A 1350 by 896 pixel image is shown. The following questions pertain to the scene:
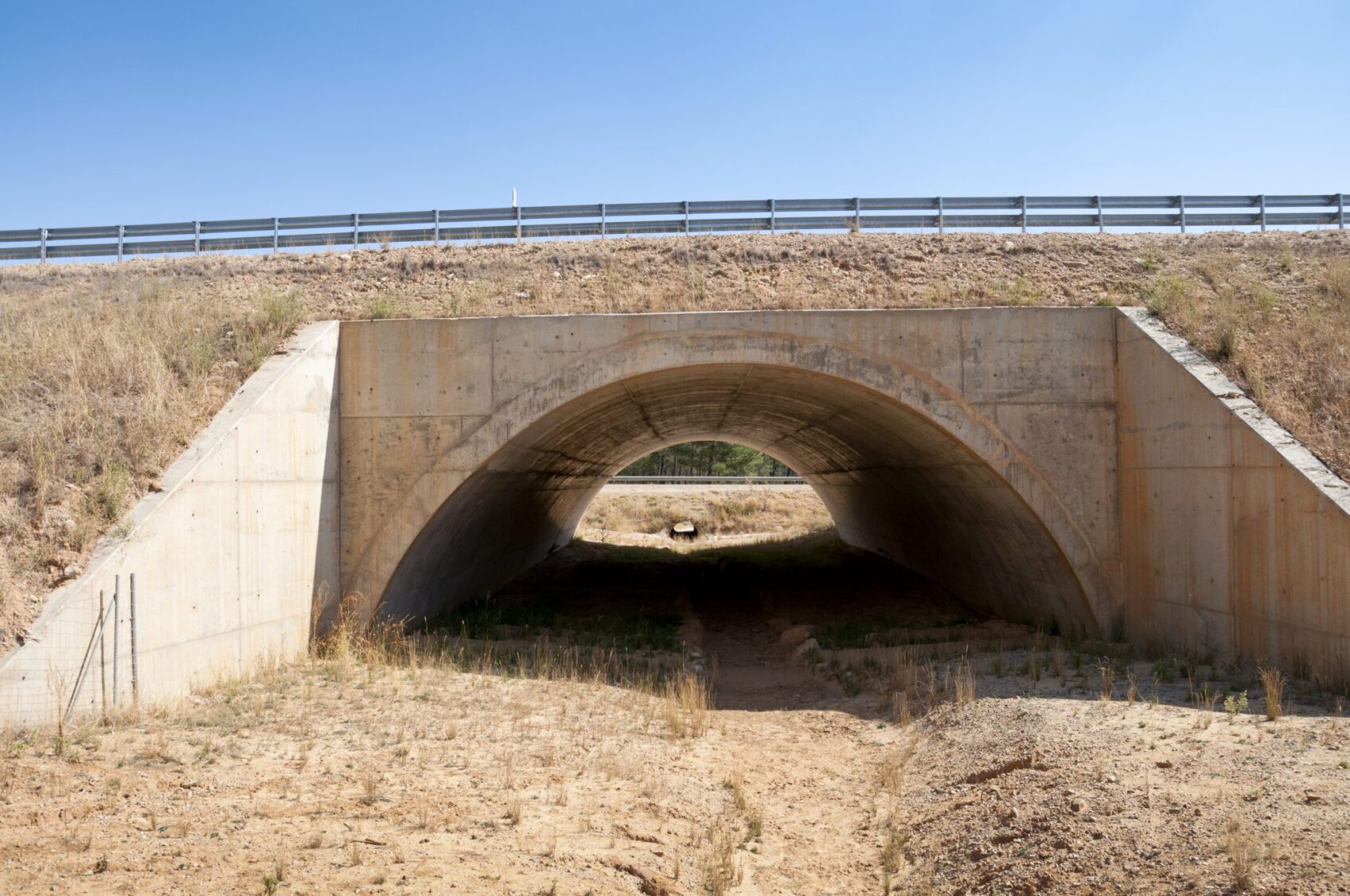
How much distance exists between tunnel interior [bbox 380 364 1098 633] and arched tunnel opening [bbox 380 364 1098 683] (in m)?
0.05

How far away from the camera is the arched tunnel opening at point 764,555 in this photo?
12.9m

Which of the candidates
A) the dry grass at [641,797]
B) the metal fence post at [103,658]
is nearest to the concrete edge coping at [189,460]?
the metal fence post at [103,658]

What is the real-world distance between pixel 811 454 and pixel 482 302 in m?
10.2

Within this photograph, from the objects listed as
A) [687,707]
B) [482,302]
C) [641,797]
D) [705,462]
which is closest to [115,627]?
[641,797]

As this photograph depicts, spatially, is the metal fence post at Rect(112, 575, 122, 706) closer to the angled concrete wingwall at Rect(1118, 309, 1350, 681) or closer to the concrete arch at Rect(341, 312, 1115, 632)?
the concrete arch at Rect(341, 312, 1115, 632)

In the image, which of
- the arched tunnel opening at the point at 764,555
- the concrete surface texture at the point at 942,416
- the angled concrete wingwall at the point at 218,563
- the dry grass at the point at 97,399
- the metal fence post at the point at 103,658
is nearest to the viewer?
the angled concrete wingwall at the point at 218,563

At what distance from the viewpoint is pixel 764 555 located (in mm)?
25562

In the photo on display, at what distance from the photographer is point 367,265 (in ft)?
53.5


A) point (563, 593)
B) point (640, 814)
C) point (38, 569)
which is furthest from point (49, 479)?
point (563, 593)

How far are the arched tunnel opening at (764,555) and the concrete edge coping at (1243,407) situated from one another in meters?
2.49

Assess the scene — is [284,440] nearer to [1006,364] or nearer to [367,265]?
[367,265]

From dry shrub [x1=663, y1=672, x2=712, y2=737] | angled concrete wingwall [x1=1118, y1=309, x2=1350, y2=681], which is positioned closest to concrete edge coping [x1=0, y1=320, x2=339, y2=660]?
dry shrub [x1=663, y1=672, x2=712, y2=737]

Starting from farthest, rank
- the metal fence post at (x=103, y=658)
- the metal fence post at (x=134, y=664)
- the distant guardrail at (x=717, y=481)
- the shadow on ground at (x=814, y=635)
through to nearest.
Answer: the distant guardrail at (x=717, y=481), the shadow on ground at (x=814, y=635), the metal fence post at (x=134, y=664), the metal fence post at (x=103, y=658)

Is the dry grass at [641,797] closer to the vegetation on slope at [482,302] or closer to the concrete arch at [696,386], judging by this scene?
the vegetation on slope at [482,302]
